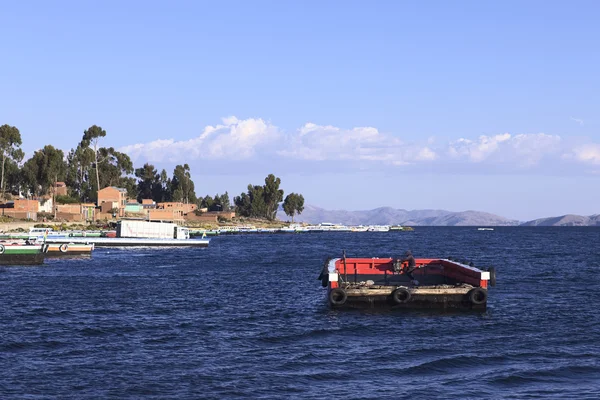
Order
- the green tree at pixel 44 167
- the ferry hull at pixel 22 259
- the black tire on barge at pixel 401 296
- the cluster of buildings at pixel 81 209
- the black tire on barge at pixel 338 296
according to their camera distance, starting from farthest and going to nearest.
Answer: the green tree at pixel 44 167
the cluster of buildings at pixel 81 209
the ferry hull at pixel 22 259
the black tire on barge at pixel 338 296
the black tire on barge at pixel 401 296

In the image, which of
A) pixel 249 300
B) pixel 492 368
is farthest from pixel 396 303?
pixel 492 368

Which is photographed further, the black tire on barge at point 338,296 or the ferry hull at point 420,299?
the ferry hull at point 420,299

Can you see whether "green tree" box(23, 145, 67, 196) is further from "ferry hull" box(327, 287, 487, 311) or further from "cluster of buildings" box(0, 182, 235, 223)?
"ferry hull" box(327, 287, 487, 311)

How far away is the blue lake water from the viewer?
22594 millimetres

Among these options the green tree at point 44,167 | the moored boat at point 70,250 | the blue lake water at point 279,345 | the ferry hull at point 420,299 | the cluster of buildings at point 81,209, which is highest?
the green tree at point 44,167

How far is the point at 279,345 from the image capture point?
29469 millimetres

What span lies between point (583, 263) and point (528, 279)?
26821 millimetres

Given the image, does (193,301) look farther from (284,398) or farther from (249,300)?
(284,398)

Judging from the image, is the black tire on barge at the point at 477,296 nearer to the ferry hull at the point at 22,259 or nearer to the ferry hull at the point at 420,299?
the ferry hull at the point at 420,299

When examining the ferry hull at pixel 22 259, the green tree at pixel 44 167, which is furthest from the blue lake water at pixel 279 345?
the green tree at pixel 44 167

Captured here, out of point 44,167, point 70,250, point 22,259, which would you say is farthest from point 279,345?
point 44,167

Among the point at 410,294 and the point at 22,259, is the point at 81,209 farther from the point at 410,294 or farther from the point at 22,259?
the point at 410,294

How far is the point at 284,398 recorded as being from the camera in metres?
21.3

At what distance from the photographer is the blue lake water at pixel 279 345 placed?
2259 centimetres
